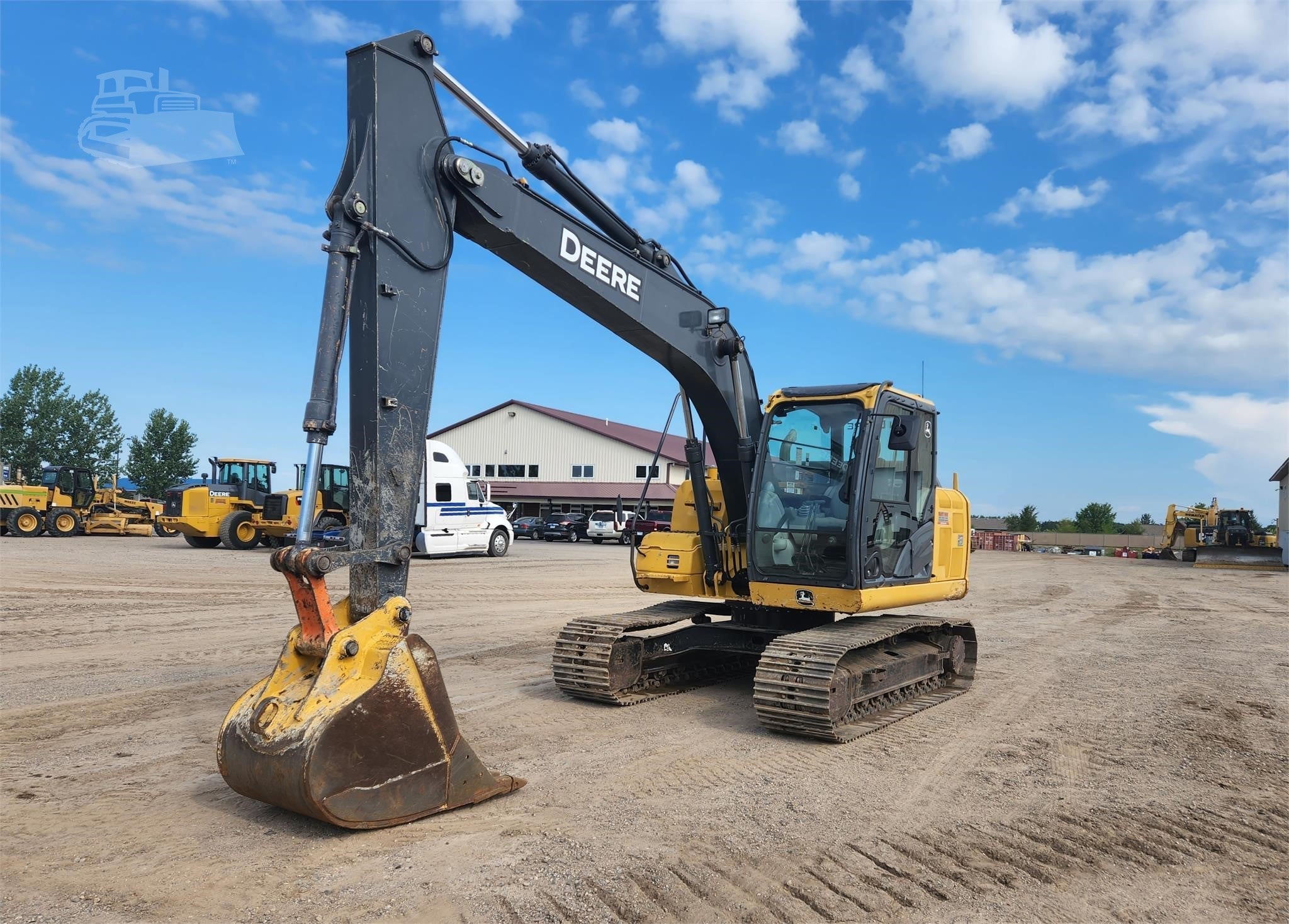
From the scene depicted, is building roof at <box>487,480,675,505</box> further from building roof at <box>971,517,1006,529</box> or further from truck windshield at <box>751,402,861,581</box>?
building roof at <box>971,517,1006,529</box>

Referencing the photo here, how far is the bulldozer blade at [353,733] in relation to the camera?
417 centimetres

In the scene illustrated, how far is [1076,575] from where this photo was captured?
27.1 meters

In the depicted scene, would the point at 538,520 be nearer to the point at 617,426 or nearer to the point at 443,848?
the point at 617,426

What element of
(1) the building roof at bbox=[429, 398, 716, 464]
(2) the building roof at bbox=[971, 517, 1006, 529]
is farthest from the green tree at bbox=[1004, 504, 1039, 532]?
(1) the building roof at bbox=[429, 398, 716, 464]

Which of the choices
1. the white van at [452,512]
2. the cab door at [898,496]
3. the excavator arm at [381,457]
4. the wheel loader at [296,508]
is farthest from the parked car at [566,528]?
the excavator arm at [381,457]

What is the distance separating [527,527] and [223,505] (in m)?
18.7

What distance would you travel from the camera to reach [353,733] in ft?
13.9

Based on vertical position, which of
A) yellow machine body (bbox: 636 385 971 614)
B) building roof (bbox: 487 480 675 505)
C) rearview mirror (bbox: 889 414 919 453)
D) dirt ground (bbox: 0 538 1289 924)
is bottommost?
dirt ground (bbox: 0 538 1289 924)

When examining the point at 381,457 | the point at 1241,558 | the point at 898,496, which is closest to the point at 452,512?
the point at 898,496

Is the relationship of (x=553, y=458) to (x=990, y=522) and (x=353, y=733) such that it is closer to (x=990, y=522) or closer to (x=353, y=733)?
(x=353, y=733)

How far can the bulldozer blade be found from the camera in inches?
164

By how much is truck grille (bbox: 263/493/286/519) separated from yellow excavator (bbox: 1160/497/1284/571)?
3196cm

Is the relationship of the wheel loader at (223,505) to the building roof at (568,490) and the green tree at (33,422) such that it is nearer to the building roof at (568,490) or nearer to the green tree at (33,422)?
the building roof at (568,490)

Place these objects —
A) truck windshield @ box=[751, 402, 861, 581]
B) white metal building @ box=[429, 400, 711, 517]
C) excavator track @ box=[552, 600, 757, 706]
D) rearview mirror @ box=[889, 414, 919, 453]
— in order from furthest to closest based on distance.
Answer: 1. white metal building @ box=[429, 400, 711, 517]
2. excavator track @ box=[552, 600, 757, 706]
3. truck windshield @ box=[751, 402, 861, 581]
4. rearview mirror @ box=[889, 414, 919, 453]
